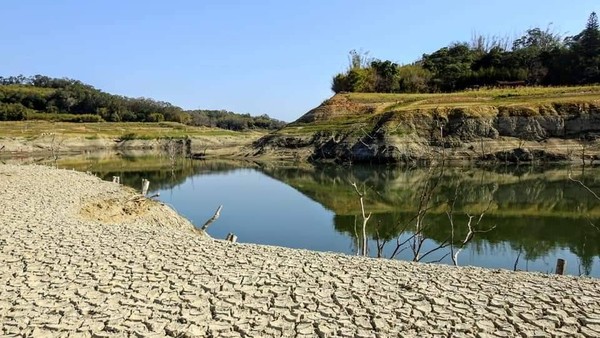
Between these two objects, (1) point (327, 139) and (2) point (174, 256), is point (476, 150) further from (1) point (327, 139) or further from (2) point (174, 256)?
(2) point (174, 256)

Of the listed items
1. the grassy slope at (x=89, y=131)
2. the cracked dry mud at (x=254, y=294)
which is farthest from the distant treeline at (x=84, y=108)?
the cracked dry mud at (x=254, y=294)

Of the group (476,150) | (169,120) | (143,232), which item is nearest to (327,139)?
(476,150)

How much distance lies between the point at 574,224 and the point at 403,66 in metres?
77.2

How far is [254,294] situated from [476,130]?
55.9 meters

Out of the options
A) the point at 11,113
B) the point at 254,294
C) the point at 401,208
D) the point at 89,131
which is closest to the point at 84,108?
the point at 11,113

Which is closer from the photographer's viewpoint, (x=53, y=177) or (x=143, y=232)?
(x=143, y=232)

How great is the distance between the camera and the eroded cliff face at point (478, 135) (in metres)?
56.0

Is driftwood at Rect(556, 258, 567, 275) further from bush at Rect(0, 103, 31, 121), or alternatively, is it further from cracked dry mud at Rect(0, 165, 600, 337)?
bush at Rect(0, 103, 31, 121)

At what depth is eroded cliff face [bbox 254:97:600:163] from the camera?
5603cm

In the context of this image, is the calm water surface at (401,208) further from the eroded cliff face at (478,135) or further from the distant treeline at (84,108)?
the distant treeline at (84,108)

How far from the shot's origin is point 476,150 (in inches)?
2288

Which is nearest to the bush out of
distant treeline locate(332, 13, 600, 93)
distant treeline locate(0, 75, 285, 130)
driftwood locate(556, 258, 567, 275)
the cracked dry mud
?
distant treeline locate(0, 75, 285, 130)

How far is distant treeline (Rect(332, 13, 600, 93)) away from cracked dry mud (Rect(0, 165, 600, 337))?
80.8 metres

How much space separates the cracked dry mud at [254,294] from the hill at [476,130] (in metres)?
43.4
